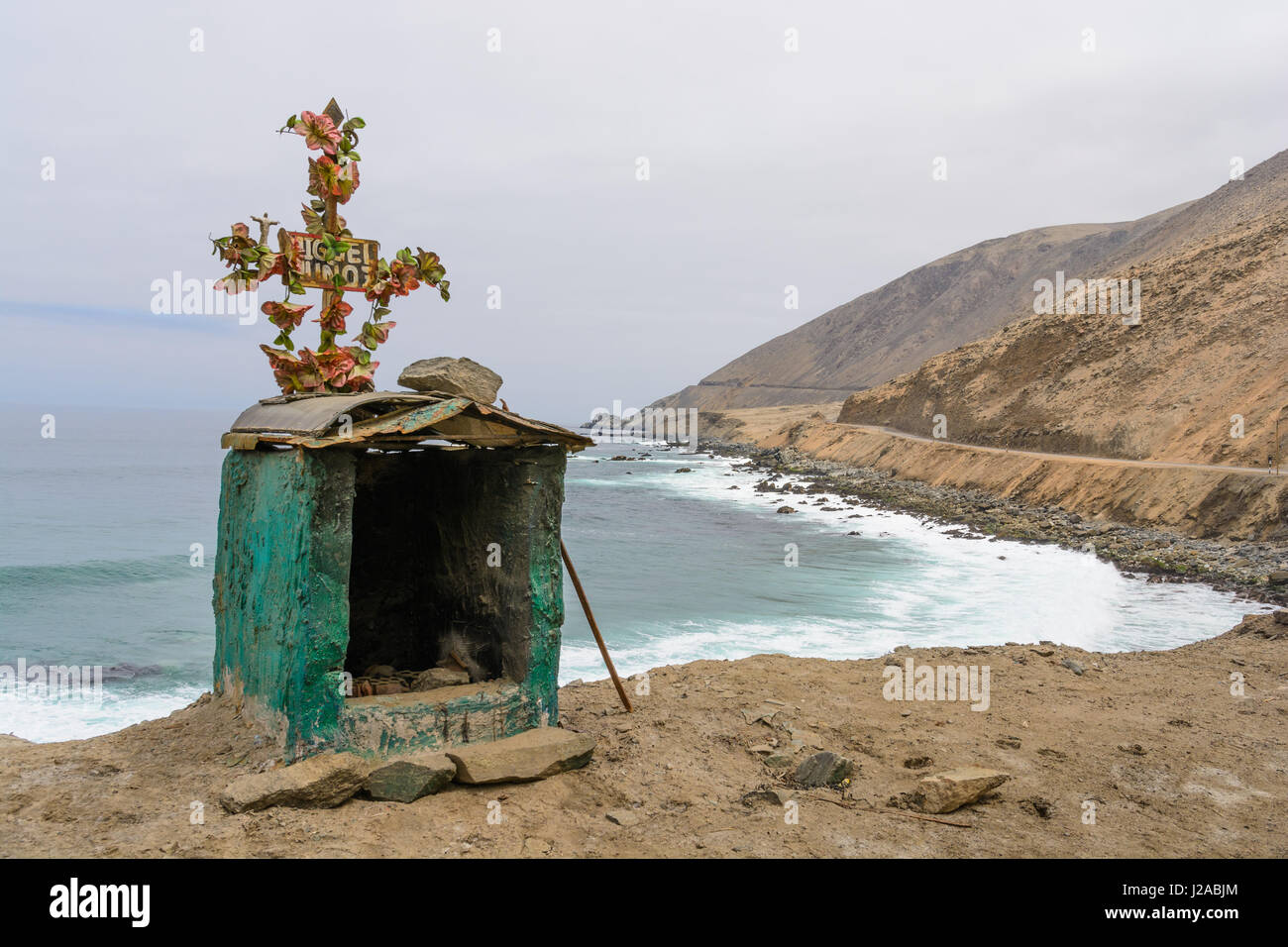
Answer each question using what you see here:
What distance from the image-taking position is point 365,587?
9.21 meters

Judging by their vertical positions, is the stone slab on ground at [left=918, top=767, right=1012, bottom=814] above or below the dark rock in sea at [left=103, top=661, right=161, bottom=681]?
above

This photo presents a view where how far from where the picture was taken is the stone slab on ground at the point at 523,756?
21.7 ft

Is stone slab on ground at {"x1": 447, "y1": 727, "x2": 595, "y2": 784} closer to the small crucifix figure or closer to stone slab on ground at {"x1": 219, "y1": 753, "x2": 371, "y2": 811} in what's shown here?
stone slab on ground at {"x1": 219, "y1": 753, "x2": 371, "y2": 811}

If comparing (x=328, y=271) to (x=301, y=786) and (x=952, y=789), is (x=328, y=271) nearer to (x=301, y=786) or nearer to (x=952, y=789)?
(x=301, y=786)

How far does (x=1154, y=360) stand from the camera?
3716cm

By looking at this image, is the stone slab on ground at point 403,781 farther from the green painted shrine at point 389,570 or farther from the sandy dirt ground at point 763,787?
the green painted shrine at point 389,570

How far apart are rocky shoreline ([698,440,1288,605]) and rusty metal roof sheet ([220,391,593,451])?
17987mm

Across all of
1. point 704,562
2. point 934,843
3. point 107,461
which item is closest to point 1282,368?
point 704,562

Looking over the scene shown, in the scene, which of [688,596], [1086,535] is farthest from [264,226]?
[1086,535]

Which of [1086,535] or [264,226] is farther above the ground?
[264,226]

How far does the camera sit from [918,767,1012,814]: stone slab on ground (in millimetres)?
6539

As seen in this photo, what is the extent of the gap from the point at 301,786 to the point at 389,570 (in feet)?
11.5

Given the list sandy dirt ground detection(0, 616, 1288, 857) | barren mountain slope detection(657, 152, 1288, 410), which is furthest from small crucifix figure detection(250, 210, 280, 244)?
barren mountain slope detection(657, 152, 1288, 410)

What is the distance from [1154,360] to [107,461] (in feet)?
247
